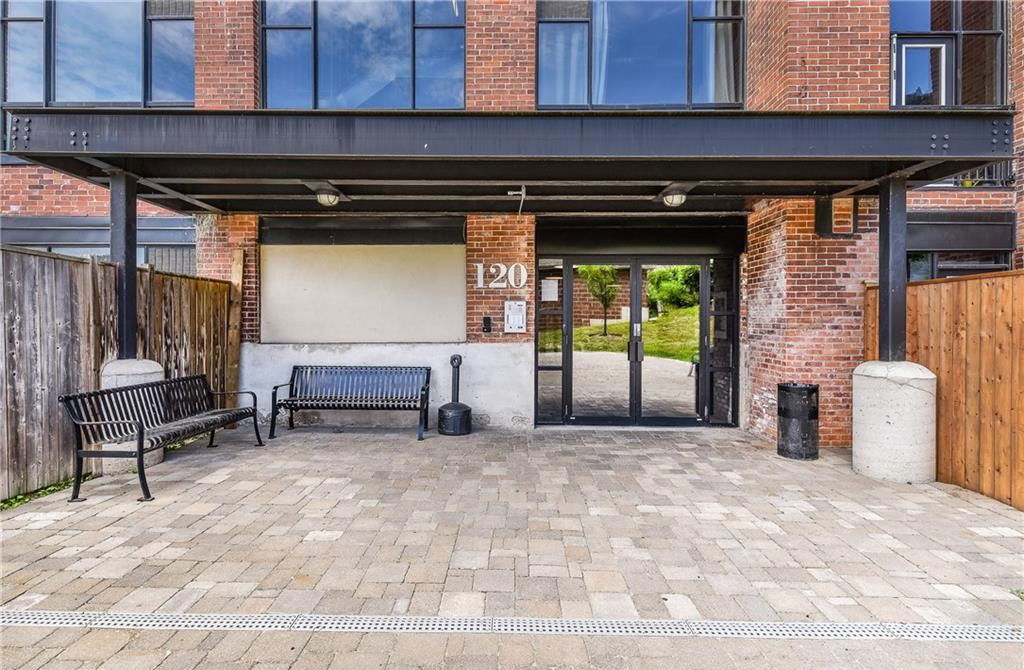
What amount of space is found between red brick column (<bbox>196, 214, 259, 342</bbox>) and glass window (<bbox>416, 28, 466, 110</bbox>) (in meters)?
3.02

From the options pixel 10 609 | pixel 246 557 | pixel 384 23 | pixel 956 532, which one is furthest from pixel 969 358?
pixel 384 23

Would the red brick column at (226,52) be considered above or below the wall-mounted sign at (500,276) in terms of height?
above

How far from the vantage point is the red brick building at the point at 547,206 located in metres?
6.17

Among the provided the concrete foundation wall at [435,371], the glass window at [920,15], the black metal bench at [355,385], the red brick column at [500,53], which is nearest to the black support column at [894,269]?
the glass window at [920,15]

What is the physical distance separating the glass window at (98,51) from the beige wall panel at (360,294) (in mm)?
3474

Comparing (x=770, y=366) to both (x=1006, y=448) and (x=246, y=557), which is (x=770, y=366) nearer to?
(x=1006, y=448)

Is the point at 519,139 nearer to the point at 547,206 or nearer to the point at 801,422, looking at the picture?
the point at 547,206

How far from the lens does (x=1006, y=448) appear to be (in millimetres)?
4262

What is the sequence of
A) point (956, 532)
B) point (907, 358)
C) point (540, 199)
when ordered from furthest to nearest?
point (540, 199)
point (907, 358)
point (956, 532)

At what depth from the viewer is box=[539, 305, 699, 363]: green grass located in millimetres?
7316

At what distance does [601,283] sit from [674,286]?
123cm

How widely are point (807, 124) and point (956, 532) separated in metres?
3.45

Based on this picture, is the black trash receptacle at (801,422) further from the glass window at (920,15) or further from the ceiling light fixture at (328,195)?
the ceiling light fixture at (328,195)

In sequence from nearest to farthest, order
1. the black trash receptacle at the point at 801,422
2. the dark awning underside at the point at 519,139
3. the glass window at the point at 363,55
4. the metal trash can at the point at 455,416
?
the dark awning underside at the point at 519,139, the black trash receptacle at the point at 801,422, the metal trash can at the point at 455,416, the glass window at the point at 363,55
